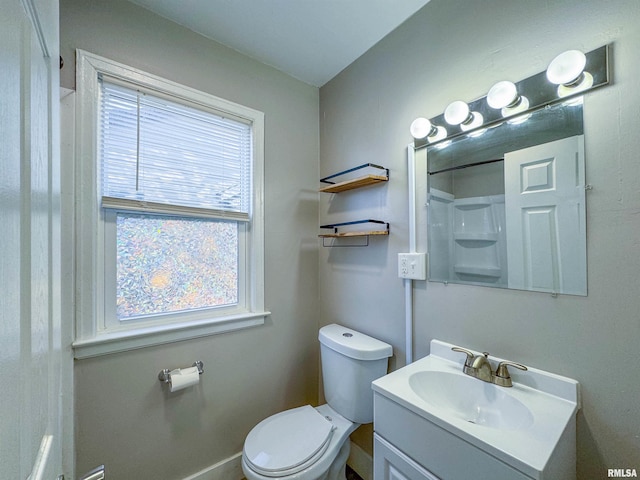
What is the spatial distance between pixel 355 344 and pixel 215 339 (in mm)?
765

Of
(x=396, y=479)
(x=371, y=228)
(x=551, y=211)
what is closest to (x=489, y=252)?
(x=551, y=211)

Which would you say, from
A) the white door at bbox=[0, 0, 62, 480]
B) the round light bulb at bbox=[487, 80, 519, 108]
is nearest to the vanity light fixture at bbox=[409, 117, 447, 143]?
the round light bulb at bbox=[487, 80, 519, 108]

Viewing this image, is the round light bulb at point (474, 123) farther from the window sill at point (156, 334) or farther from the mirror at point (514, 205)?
the window sill at point (156, 334)

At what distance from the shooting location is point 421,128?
126cm

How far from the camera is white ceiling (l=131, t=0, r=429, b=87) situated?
1.29 meters

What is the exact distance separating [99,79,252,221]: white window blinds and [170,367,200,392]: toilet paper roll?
795 millimetres

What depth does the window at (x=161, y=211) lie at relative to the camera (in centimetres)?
117

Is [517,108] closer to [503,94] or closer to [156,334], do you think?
[503,94]

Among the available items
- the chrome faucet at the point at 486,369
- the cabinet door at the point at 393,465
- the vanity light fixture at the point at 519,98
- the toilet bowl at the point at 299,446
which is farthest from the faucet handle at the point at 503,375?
the vanity light fixture at the point at 519,98

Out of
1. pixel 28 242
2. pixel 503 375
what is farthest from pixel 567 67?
pixel 28 242

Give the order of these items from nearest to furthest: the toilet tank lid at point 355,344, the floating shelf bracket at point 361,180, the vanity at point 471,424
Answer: the vanity at point 471,424 < the toilet tank lid at point 355,344 < the floating shelf bracket at point 361,180

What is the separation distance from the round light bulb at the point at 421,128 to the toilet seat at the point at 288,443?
1.45 meters

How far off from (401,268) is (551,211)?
2.03 feet

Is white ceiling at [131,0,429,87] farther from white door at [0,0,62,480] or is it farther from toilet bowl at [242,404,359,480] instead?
toilet bowl at [242,404,359,480]
